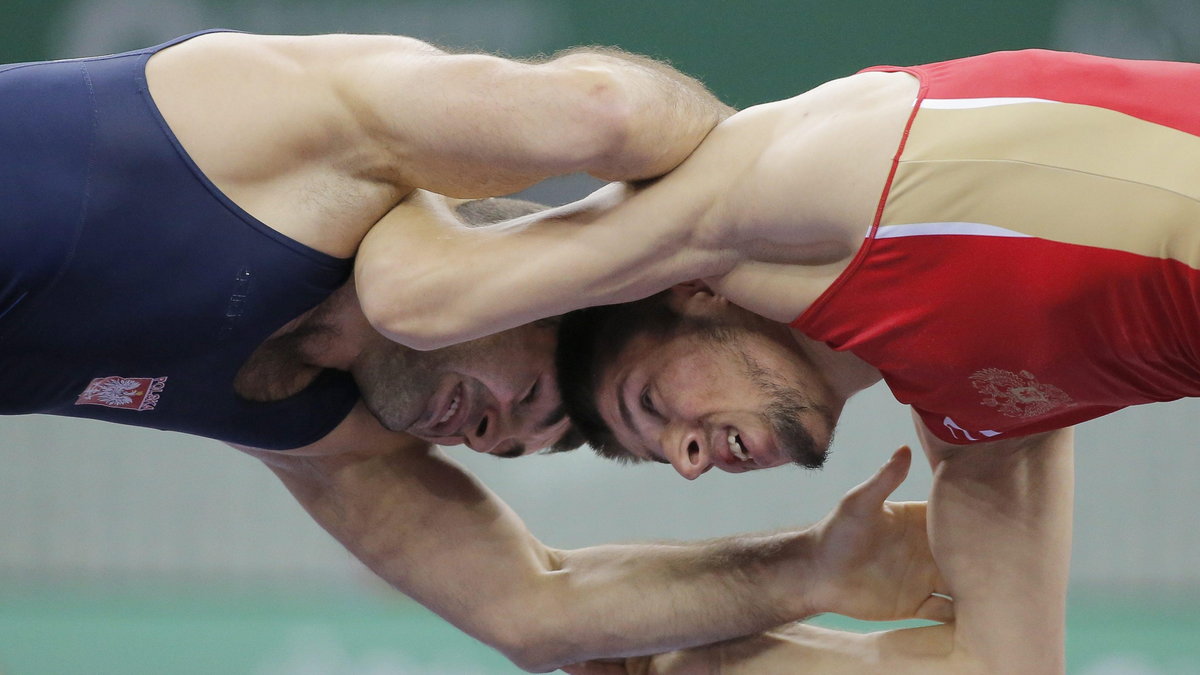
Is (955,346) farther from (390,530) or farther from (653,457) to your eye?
(390,530)

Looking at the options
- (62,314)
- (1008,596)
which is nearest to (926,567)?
(1008,596)

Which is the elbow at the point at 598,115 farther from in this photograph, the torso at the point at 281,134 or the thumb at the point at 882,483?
the thumb at the point at 882,483

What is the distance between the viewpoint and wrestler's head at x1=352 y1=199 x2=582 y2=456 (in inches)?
98.0

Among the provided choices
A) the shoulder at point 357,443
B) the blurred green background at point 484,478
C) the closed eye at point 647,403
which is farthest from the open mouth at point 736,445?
the blurred green background at point 484,478

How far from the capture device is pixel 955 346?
5.74 feet

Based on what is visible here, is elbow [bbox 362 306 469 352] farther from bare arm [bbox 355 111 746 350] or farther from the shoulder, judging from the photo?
the shoulder

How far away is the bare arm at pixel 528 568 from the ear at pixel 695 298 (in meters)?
0.56

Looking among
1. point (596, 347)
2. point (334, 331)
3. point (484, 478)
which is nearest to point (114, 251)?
point (334, 331)

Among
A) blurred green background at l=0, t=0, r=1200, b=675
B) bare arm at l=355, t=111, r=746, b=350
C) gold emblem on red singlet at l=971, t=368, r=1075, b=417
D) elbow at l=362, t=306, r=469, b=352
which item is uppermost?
bare arm at l=355, t=111, r=746, b=350

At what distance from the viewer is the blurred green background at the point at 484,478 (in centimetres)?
480

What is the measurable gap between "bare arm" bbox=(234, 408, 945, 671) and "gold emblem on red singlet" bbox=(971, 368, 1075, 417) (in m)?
0.61

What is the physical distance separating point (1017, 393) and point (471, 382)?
1.14 m

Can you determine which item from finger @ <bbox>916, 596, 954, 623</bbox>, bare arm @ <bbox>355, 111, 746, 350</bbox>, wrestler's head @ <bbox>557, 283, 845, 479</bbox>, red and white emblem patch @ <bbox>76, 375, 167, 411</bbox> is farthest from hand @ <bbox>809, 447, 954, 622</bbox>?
red and white emblem patch @ <bbox>76, 375, 167, 411</bbox>

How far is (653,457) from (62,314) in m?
1.12
